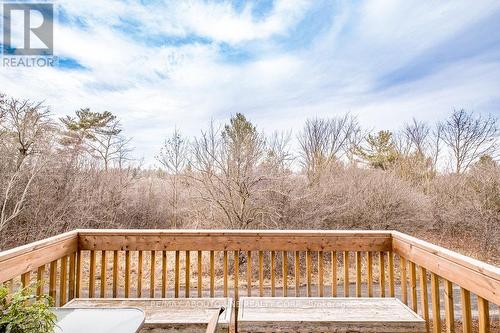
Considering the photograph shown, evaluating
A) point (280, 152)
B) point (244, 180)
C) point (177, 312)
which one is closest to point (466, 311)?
point (177, 312)

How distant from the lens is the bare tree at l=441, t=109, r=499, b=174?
10625 millimetres

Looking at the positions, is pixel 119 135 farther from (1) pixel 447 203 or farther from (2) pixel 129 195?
(1) pixel 447 203

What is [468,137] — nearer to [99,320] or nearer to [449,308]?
[449,308]

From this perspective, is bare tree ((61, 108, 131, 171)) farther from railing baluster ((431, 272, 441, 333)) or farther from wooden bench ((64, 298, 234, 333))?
railing baluster ((431, 272, 441, 333))

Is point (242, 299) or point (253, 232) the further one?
point (253, 232)

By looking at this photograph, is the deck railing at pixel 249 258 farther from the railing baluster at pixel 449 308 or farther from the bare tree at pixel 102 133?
the bare tree at pixel 102 133

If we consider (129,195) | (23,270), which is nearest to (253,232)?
(23,270)

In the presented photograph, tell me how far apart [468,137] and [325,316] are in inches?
515

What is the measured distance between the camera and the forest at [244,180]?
260 inches

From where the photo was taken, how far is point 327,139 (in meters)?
10.8

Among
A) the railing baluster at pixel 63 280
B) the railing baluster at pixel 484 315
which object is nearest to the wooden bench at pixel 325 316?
the railing baluster at pixel 484 315

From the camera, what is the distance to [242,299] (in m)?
2.13

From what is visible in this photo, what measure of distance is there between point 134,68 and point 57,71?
1.70 meters

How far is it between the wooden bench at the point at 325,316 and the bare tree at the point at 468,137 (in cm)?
1130
